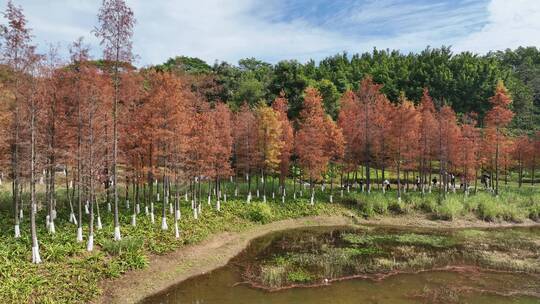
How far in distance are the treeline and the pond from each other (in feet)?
26.7

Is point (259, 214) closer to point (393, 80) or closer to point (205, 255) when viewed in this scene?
point (205, 255)

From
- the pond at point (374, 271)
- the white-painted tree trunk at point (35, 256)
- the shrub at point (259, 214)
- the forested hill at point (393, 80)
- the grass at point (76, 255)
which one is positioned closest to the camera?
the grass at point (76, 255)

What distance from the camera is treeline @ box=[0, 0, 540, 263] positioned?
25.1 m

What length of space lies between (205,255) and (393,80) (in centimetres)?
9070

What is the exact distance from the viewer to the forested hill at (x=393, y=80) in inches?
2921

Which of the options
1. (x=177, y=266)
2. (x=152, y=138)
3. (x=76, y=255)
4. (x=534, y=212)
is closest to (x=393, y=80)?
(x=534, y=212)

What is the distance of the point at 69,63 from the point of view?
27438 millimetres

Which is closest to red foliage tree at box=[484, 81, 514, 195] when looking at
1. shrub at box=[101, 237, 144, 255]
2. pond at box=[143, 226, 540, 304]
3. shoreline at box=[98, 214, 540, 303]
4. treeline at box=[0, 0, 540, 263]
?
treeline at box=[0, 0, 540, 263]

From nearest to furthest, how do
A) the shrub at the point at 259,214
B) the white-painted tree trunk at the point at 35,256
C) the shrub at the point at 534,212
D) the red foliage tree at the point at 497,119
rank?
the white-painted tree trunk at the point at 35,256 → the shrub at the point at 259,214 → the shrub at the point at 534,212 → the red foliage tree at the point at 497,119

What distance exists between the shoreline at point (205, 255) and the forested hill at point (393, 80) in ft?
95.0

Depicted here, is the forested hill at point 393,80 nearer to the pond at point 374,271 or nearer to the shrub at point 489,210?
the shrub at point 489,210

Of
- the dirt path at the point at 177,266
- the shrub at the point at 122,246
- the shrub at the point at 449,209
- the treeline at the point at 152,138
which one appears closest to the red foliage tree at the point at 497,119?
the treeline at the point at 152,138

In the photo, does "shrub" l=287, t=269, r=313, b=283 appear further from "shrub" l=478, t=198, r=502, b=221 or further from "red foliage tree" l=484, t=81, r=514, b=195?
"red foliage tree" l=484, t=81, r=514, b=195

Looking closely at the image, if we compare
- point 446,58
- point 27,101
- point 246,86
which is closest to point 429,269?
point 27,101
